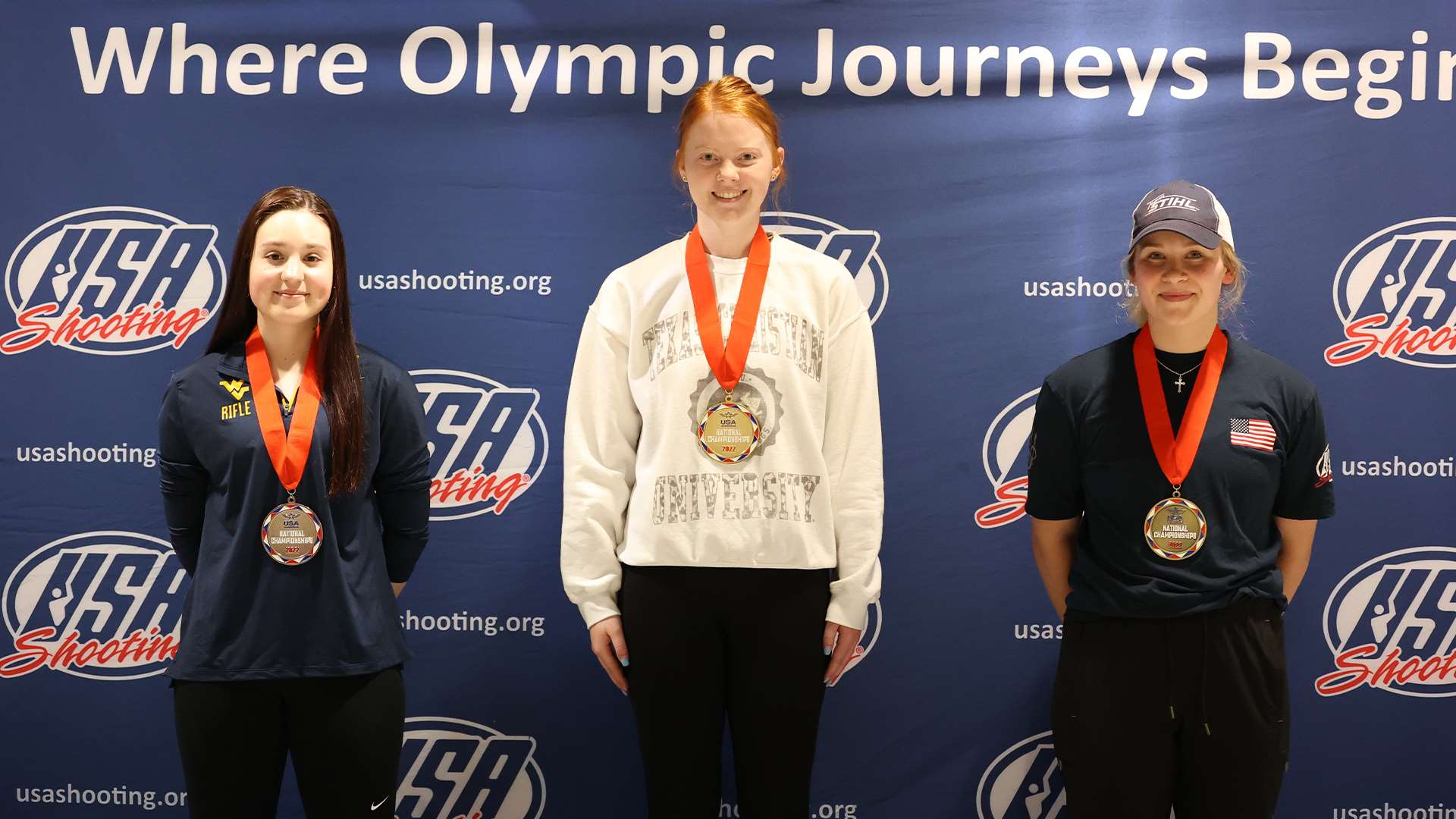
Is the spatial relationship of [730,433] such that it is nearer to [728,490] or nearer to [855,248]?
[728,490]

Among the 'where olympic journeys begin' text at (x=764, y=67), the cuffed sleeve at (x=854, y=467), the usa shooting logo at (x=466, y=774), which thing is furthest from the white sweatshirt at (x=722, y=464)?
the usa shooting logo at (x=466, y=774)

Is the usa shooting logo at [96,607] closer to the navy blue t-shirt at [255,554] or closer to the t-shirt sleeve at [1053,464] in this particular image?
the navy blue t-shirt at [255,554]

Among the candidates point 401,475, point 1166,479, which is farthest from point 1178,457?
point 401,475

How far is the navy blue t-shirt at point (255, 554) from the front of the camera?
1.99 meters

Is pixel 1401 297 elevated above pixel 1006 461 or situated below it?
above

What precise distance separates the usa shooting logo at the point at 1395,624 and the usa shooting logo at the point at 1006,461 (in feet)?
2.85

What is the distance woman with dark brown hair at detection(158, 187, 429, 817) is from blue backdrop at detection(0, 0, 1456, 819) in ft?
2.48

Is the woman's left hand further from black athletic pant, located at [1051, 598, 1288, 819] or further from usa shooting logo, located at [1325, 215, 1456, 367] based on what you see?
usa shooting logo, located at [1325, 215, 1456, 367]

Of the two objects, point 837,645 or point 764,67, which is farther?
point 764,67

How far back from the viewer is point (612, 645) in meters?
2.16

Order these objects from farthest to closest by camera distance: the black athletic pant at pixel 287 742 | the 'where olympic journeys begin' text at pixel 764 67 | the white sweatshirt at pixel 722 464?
1. the 'where olympic journeys begin' text at pixel 764 67
2. the white sweatshirt at pixel 722 464
3. the black athletic pant at pixel 287 742

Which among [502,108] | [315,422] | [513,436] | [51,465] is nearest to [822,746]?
[513,436]

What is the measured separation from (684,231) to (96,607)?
188 cm

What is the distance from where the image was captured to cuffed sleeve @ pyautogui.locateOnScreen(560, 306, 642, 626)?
7.01 ft
